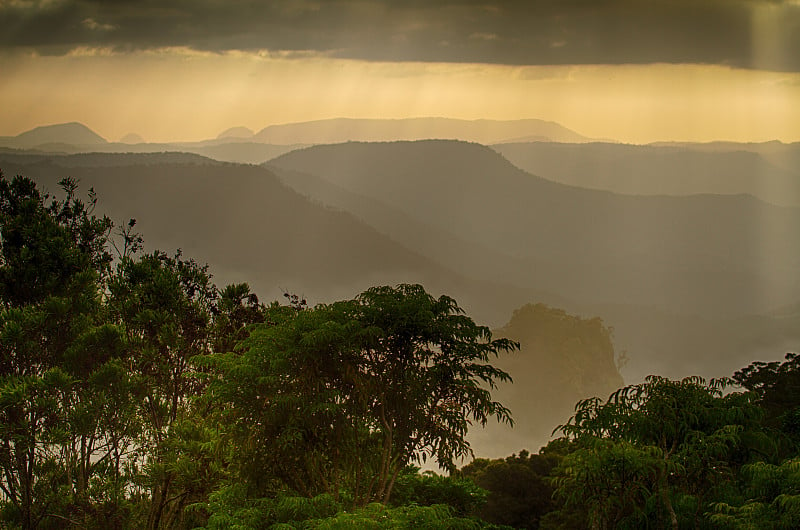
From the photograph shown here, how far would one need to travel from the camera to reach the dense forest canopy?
43.9 ft

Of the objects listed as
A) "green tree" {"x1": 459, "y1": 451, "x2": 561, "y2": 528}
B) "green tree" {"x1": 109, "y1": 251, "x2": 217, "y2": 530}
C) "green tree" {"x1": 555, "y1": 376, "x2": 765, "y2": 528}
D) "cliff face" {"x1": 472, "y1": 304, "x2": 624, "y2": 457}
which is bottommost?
"green tree" {"x1": 459, "y1": 451, "x2": 561, "y2": 528}

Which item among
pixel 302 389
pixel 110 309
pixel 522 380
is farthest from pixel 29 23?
pixel 522 380

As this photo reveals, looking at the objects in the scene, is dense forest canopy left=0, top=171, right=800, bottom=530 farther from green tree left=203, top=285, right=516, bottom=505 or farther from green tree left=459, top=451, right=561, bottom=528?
green tree left=459, top=451, right=561, bottom=528

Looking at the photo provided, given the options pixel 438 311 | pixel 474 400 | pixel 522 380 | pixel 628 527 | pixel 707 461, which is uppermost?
pixel 522 380

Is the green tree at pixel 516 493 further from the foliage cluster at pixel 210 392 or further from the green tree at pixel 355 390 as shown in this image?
the green tree at pixel 355 390

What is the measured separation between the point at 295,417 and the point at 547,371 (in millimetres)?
168621

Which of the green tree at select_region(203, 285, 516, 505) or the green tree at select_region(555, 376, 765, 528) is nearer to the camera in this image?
the green tree at select_region(555, 376, 765, 528)

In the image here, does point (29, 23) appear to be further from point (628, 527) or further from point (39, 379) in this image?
point (628, 527)

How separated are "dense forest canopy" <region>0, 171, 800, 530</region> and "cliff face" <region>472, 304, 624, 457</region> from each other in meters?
151

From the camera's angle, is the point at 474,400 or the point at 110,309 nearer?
the point at 474,400

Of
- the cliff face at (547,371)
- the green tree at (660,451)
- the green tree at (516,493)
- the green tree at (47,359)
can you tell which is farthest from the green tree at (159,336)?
the cliff face at (547,371)

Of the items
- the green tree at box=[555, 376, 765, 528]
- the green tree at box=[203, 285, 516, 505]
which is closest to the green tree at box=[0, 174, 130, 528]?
the green tree at box=[203, 285, 516, 505]

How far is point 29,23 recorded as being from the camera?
9944cm

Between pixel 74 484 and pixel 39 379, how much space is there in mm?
4455
